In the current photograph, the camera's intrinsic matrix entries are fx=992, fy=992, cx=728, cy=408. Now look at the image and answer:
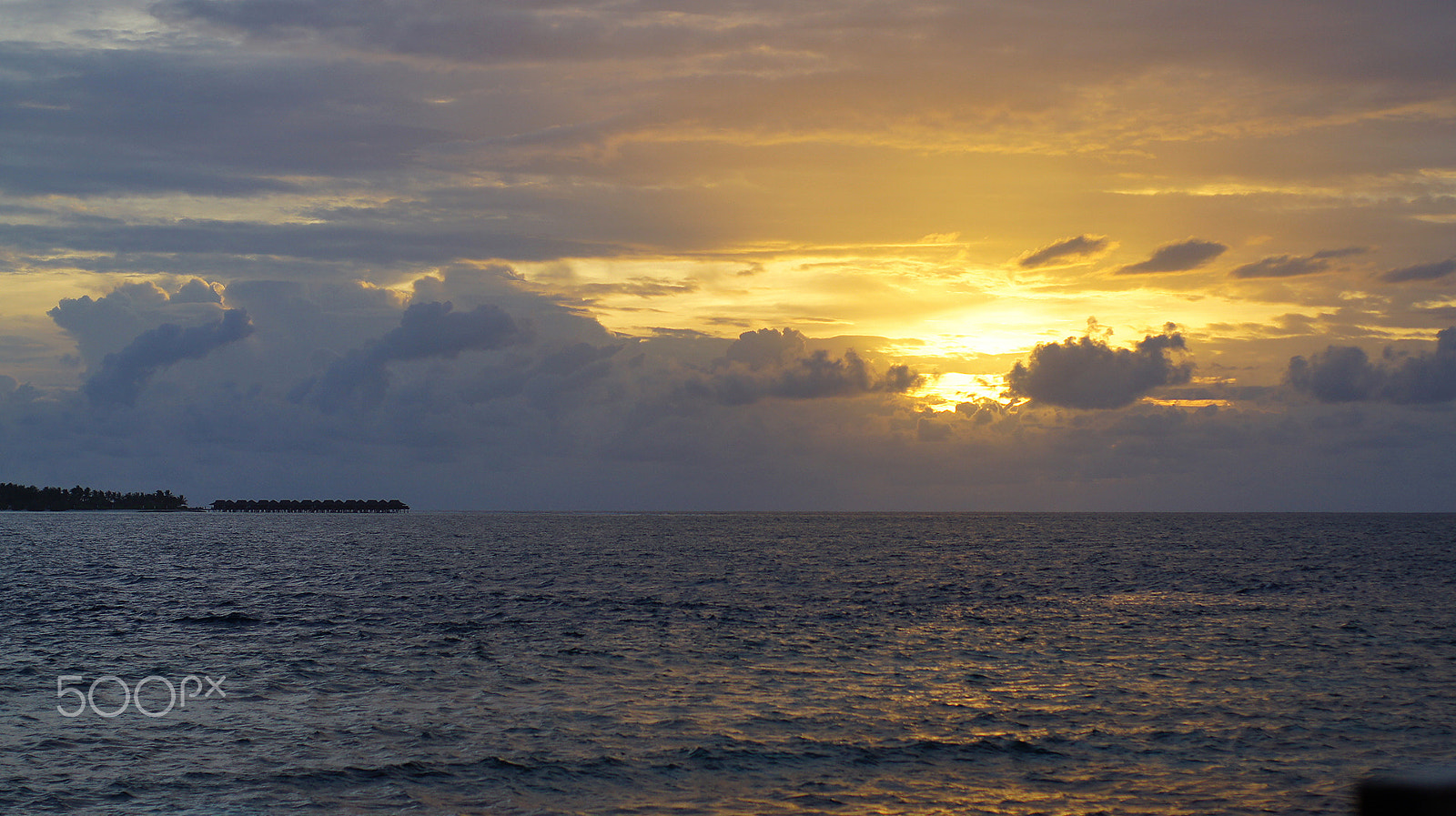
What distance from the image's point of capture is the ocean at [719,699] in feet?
80.7

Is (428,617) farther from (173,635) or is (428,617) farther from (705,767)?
(705,767)

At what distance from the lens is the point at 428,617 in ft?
183

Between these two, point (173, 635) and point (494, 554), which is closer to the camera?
point (173, 635)

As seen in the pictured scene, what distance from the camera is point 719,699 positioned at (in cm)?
3338

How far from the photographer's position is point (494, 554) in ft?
400

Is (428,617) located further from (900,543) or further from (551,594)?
(900,543)

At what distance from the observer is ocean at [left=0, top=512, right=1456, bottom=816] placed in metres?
24.6

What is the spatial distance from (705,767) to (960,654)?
65.2 feet

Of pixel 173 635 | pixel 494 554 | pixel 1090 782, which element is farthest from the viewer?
pixel 494 554

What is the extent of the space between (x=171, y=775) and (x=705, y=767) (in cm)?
1384

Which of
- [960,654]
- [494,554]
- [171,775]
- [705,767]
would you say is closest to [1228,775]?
[705,767]

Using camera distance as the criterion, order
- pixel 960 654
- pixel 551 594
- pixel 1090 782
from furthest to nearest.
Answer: pixel 551 594
pixel 960 654
pixel 1090 782

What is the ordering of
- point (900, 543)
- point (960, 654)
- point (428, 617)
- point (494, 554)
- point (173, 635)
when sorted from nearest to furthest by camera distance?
point (960, 654) → point (173, 635) → point (428, 617) → point (494, 554) → point (900, 543)

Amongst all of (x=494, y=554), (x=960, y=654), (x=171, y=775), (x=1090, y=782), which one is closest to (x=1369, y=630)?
(x=960, y=654)
